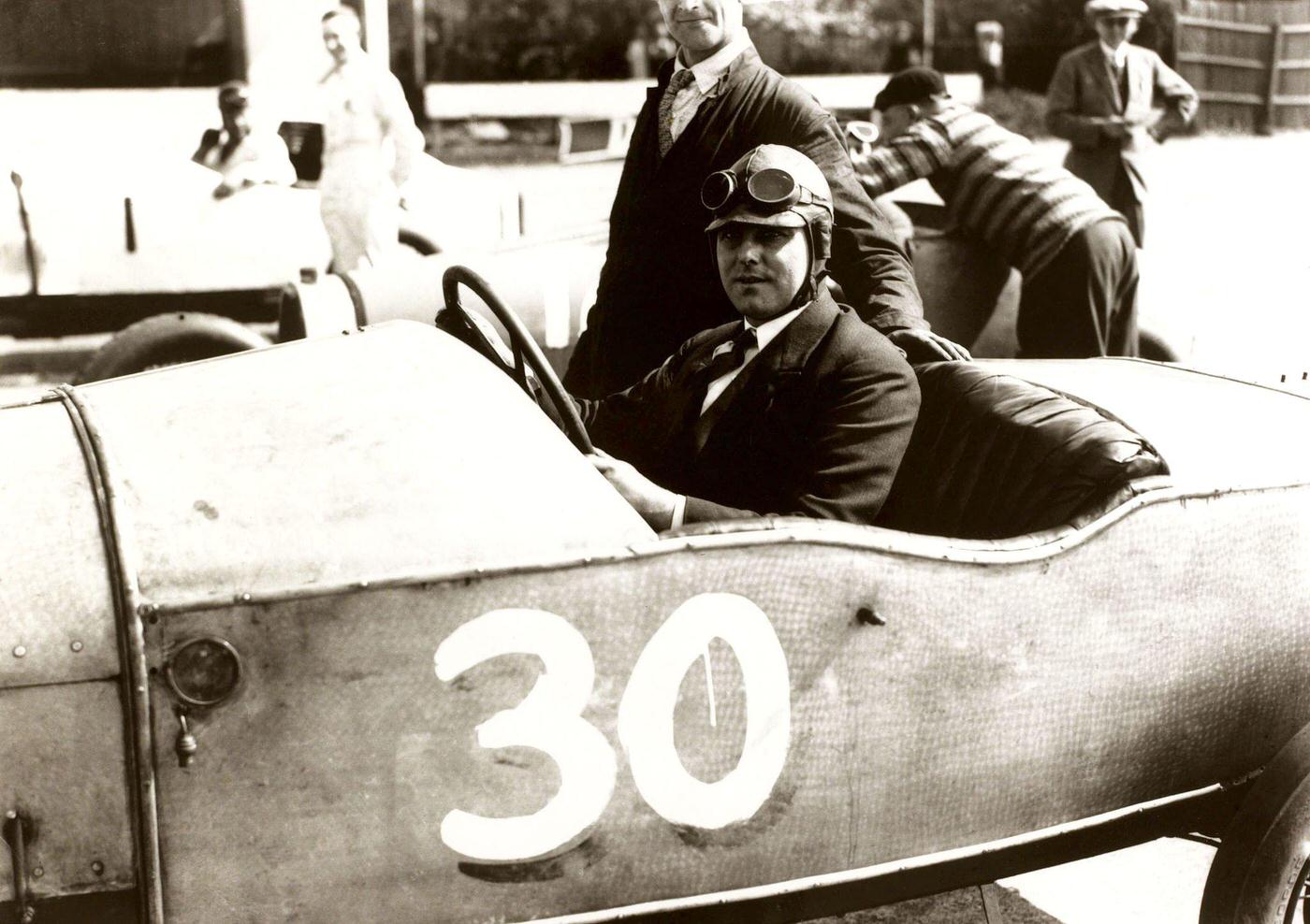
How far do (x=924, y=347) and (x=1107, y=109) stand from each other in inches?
213

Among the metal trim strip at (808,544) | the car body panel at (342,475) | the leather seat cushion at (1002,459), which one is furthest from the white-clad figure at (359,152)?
the metal trim strip at (808,544)

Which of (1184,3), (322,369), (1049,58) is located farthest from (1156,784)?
(1049,58)

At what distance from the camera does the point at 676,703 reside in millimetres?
2270

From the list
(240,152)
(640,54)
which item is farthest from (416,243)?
(640,54)

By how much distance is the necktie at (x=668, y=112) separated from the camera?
3693 millimetres

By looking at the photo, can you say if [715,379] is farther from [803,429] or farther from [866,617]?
[866,617]

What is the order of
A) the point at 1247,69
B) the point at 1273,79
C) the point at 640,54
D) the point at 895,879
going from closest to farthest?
the point at 895,879 < the point at 1273,79 < the point at 1247,69 < the point at 640,54

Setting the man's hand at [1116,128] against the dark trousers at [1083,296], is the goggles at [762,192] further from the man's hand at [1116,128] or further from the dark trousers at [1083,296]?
the man's hand at [1116,128]

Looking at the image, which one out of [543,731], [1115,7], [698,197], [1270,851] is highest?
[1115,7]

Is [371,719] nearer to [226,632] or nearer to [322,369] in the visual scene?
[226,632]

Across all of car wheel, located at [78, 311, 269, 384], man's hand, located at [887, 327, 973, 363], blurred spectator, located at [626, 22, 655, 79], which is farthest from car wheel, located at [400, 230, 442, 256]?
blurred spectator, located at [626, 22, 655, 79]

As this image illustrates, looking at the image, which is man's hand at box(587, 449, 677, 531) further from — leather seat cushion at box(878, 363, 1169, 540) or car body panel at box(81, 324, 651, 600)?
leather seat cushion at box(878, 363, 1169, 540)

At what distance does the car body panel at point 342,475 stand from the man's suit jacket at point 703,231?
1.19 metres

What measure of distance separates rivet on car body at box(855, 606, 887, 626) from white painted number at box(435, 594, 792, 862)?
0.14 m
